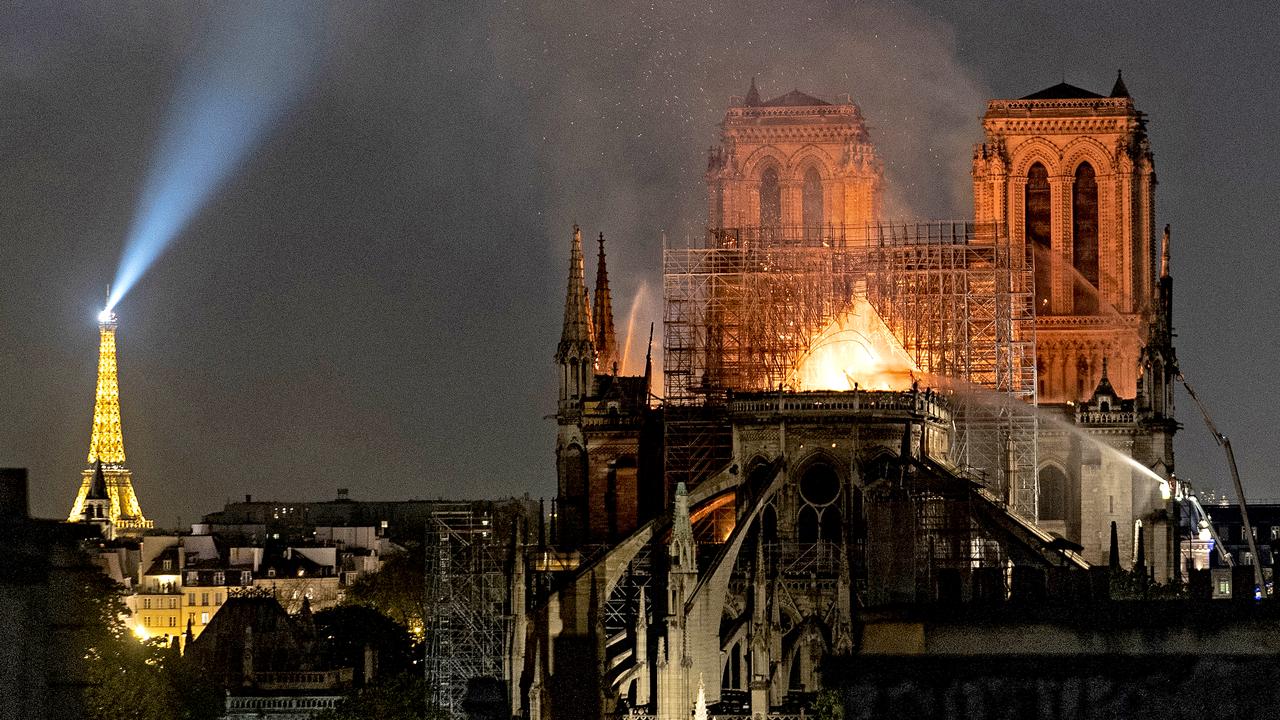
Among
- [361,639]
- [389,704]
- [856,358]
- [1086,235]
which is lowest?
[389,704]

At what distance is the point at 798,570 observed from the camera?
274 feet

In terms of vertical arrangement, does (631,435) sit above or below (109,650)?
A: above

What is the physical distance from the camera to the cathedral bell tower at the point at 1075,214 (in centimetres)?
10175

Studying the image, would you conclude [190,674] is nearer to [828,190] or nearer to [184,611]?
[828,190]

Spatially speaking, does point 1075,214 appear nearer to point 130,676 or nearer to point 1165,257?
point 1165,257

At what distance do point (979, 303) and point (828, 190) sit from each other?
8315 mm

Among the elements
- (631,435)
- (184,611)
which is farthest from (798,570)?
(184,611)

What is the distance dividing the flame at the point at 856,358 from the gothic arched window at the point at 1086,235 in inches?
461

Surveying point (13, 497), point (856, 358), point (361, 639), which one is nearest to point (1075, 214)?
point (856, 358)

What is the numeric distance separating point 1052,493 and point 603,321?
56.7ft

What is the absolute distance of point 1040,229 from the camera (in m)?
102

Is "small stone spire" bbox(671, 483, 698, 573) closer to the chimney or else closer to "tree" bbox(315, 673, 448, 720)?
"tree" bbox(315, 673, 448, 720)

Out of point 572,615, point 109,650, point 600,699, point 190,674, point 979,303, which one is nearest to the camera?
point 600,699

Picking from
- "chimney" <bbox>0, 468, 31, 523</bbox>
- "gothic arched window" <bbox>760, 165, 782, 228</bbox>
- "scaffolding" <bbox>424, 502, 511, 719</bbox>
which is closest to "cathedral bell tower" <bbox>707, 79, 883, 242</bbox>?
"gothic arched window" <bbox>760, 165, 782, 228</bbox>
